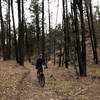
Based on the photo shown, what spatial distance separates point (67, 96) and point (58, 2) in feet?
68.9

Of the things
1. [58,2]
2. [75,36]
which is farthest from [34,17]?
[75,36]

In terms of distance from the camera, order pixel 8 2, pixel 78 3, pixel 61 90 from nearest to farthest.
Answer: pixel 61 90
pixel 78 3
pixel 8 2

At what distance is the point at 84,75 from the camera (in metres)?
12.6

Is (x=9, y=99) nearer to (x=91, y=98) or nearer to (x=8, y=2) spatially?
(x=91, y=98)

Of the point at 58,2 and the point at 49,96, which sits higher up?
the point at 58,2

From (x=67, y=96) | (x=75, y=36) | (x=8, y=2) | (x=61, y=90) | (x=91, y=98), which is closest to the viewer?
(x=91, y=98)

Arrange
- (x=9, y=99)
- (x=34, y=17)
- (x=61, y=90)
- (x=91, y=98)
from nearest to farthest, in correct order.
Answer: (x=9, y=99), (x=91, y=98), (x=61, y=90), (x=34, y=17)

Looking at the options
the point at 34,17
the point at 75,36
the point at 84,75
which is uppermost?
the point at 34,17

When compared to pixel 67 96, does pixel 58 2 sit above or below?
above

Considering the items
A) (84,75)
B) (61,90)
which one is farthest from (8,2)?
(61,90)

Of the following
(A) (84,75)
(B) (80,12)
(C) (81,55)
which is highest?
(B) (80,12)

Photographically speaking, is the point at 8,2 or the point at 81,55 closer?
the point at 81,55

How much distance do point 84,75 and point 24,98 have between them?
683cm

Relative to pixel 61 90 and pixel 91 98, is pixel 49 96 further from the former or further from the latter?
pixel 91 98
